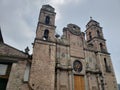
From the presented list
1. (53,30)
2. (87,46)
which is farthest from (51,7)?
(87,46)

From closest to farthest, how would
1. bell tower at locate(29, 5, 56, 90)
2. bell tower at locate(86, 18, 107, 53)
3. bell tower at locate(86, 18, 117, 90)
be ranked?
bell tower at locate(29, 5, 56, 90), bell tower at locate(86, 18, 117, 90), bell tower at locate(86, 18, 107, 53)

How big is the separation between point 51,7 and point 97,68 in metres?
11.5

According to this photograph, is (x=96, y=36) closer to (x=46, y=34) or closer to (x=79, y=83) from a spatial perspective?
(x=46, y=34)

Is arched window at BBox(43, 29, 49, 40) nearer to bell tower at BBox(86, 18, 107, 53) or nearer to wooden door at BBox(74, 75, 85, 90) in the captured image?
wooden door at BBox(74, 75, 85, 90)

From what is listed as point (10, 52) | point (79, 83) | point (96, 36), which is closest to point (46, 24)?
point (10, 52)

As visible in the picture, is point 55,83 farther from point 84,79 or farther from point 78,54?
point 78,54

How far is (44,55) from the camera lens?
1330 cm

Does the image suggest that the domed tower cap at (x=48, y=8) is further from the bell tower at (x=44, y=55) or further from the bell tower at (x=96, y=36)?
the bell tower at (x=96, y=36)

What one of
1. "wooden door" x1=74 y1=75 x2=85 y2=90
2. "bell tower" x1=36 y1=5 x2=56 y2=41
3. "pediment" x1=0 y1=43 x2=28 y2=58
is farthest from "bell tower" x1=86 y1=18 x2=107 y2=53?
"pediment" x1=0 y1=43 x2=28 y2=58

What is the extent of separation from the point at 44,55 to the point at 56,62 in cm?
169

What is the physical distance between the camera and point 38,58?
505 inches

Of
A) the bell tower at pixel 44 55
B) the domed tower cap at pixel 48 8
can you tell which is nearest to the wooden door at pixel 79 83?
the bell tower at pixel 44 55

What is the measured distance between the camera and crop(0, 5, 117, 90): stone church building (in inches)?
445

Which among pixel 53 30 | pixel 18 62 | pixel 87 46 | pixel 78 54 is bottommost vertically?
pixel 18 62
